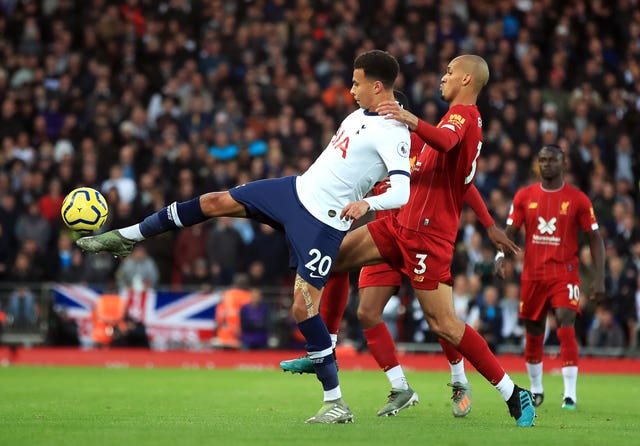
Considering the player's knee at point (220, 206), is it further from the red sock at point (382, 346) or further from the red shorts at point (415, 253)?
the red sock at point (382, 346)

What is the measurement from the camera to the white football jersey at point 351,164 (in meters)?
8.48

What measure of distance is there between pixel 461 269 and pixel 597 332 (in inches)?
97.6

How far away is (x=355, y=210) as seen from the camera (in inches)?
322

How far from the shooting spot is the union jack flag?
762 inches

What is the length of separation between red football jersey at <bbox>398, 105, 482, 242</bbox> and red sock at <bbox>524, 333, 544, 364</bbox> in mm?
2885

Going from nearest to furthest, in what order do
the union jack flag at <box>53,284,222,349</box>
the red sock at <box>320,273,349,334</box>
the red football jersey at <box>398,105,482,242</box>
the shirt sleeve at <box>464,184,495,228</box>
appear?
the red football jersey at <box>398,105,482,242</box> → the red sock at <box>320,273,349,334</box> → the shirt sleeve at <box>464,184,495,228</box> → the union jack flag at <box>53,284,222,349</box>

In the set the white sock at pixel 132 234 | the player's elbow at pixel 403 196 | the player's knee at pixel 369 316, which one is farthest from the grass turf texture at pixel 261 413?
the player's elbow at pixel 403 196

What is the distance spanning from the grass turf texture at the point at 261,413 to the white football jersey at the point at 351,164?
1.66 meters

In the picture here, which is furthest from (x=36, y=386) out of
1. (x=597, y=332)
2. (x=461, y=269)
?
(x=597, y=332)

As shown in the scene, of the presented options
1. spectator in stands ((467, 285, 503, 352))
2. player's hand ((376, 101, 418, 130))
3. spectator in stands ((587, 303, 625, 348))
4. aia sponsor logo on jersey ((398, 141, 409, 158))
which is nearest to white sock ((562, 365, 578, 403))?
aia sponsor logo on jersey ((398, 141, 409, 158))

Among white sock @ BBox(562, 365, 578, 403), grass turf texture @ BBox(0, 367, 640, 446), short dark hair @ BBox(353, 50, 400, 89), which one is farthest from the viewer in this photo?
white sock @ BBox(562, 365, 578, 403)

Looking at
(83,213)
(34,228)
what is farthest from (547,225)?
(34,228)

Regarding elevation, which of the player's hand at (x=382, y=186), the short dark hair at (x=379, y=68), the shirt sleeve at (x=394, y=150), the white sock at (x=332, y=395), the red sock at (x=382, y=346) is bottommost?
the white sock at (x=332, y=395)

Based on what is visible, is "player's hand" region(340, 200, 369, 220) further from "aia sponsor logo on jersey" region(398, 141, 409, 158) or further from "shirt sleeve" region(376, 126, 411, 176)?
"aia sponsor logo on jersey" region(398, 141, 409, 158)
